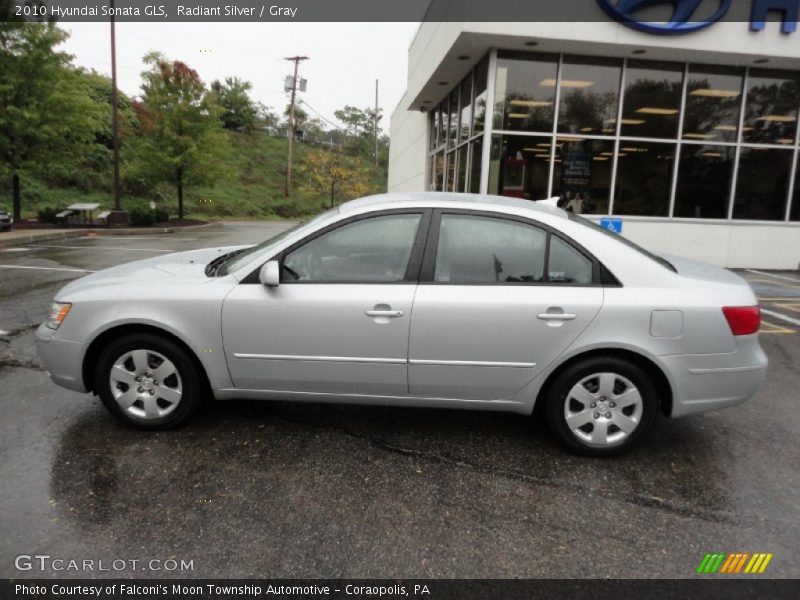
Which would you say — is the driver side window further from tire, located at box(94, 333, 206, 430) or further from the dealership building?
Result: the dealership building

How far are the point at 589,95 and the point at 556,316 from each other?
10.5 metres

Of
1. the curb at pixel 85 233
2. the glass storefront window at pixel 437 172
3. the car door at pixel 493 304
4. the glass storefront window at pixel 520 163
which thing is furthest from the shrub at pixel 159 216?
the car door at pixel 493 304

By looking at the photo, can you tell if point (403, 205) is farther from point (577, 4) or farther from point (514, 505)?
point (577, 4)

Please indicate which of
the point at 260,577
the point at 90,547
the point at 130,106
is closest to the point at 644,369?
the point at 260,577

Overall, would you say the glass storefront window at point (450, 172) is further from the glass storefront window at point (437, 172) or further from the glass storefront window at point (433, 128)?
the glass storefront window at point (433, 128)

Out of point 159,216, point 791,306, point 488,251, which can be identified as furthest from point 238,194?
point 488,251

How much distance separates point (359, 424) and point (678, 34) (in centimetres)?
1114

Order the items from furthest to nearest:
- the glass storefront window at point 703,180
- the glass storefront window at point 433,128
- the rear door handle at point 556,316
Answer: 1. the glass storefront window at point 433,128
2. the glass storefront window at point 703,180
3. the rear door handle at point 556,316

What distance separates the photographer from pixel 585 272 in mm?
3500

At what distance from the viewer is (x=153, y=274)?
3900 mm

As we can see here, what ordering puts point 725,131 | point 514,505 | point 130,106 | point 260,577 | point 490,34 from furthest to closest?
point 130,106, point 725,131, point 490,34, point 514,505, point 260,577

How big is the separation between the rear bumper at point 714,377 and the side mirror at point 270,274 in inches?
94.3

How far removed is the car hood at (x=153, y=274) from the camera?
3.75 m

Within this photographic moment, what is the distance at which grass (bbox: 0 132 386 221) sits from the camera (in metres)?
26.4
